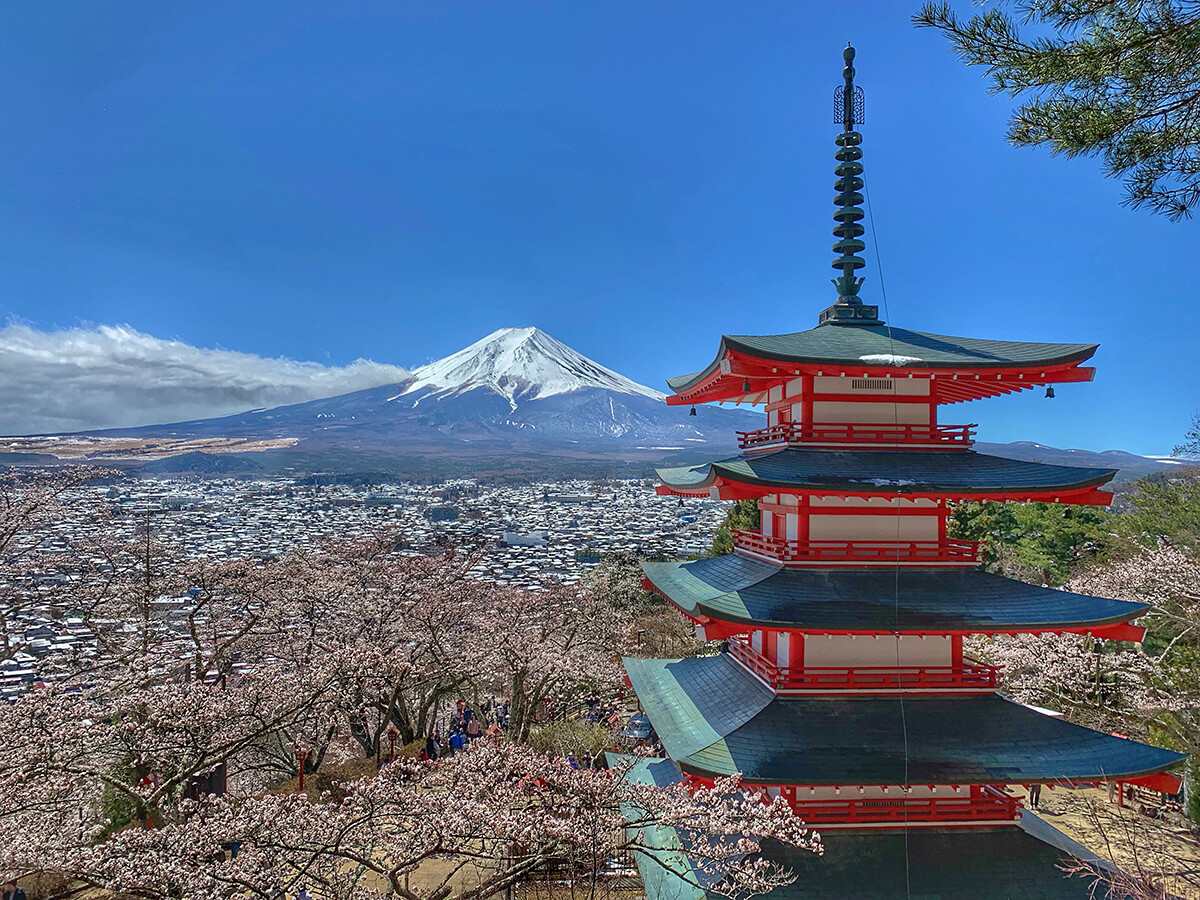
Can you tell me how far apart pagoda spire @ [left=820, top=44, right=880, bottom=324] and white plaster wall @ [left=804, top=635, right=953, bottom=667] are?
475cm

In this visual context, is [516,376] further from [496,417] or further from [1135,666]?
[1135,666]

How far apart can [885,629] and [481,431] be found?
165 m

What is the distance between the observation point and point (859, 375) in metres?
8.72

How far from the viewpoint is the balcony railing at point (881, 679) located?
835 centimetres

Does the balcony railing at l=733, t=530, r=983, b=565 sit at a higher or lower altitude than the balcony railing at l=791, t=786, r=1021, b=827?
higher

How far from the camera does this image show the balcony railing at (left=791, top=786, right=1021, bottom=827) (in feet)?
26.0

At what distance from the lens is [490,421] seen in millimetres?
174750

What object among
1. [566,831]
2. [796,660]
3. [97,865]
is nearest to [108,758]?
[97,865]

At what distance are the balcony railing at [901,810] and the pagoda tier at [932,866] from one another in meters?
0.14

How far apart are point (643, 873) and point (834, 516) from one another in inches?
220

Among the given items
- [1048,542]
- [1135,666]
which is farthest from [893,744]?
[1048,542]

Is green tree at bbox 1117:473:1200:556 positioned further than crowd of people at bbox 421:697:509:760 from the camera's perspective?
Yes

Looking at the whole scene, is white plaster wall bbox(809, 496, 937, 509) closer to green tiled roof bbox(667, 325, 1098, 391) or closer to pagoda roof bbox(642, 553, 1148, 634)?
pagoda roof bbox(642, 553, 1148, 634)

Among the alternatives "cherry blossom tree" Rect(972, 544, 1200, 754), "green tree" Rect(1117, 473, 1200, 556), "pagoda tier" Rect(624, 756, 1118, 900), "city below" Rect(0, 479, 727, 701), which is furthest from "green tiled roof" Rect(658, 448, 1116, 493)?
"green tree" Rect(1117, 473, 1200, 556)
